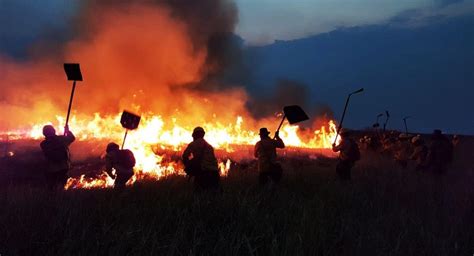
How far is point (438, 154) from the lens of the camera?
47.3 feet

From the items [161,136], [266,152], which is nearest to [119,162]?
[266,152]

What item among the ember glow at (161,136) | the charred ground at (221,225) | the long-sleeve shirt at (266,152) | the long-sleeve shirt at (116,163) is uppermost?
the ember glow at (161,136)

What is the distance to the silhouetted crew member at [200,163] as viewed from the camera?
9938 millimetres

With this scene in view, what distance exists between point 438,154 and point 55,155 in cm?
1081

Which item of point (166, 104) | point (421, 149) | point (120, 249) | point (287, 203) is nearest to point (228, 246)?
point (120, 249)

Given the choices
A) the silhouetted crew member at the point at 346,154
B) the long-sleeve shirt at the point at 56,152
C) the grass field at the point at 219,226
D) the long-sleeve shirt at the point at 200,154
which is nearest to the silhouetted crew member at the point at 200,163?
the long-sleeve shirt at the point at 200,154

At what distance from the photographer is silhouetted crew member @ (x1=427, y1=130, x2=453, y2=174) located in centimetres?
1434

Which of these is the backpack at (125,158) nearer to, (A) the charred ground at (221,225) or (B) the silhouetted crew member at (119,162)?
(B) the silhouetted crew member at (119,162)

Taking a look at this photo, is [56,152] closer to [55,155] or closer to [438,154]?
[55,155]

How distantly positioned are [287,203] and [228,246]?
2437 millimetres

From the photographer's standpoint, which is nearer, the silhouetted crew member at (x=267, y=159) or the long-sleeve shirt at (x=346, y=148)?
the silhouetted crew member at (x=267, y=159)

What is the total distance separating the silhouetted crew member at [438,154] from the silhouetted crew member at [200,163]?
7.67m

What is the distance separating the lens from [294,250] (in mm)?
5391

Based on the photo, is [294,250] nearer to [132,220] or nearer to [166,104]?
[132,220]
